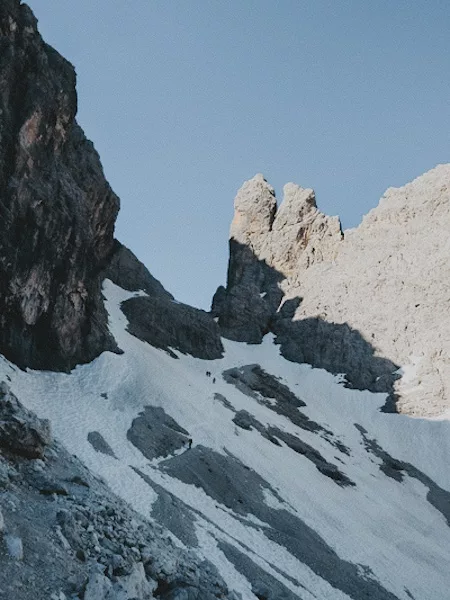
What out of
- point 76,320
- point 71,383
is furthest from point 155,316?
point 71,383

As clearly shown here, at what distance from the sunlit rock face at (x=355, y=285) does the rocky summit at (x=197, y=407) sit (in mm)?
456

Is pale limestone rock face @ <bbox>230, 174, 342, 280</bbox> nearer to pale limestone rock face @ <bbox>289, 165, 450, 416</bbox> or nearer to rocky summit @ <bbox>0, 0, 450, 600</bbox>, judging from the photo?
A: pale limestone rock face @ <bbox>289, 165, 450, 416</bbox>

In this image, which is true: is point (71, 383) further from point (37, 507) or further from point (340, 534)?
point (37, 507)

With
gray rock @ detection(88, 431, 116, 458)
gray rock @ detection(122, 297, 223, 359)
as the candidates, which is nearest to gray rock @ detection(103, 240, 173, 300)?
gray rock @ detection(122, 297, 223, 359)

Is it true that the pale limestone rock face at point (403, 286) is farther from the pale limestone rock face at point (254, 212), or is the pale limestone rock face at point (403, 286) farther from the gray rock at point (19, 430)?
the gray rock at point (19, 430)

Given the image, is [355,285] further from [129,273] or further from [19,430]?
[19,430]

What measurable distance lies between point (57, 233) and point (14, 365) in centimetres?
1393

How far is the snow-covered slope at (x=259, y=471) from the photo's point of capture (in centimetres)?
2855

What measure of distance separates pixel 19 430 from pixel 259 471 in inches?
1242

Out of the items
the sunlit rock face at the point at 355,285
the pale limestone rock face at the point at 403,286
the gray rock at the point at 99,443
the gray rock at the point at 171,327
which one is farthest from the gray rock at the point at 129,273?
the gray rock at the point at 99,443

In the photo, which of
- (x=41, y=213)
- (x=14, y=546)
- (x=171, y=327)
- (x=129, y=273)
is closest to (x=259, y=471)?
(x=41, y=213)

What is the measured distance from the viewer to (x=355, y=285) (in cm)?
10069

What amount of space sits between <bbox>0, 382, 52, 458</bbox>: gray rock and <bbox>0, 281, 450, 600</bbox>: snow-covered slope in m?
8.76

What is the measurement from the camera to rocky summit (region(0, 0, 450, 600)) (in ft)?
47.9
